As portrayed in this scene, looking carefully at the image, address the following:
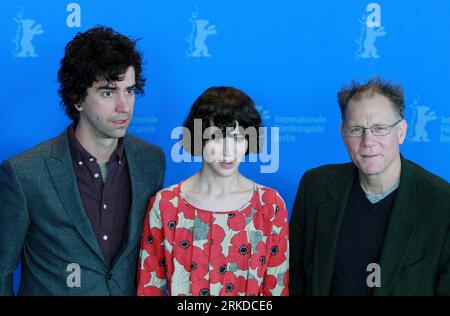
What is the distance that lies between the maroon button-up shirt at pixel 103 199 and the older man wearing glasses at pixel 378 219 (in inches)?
22.5

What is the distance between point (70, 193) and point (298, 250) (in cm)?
71

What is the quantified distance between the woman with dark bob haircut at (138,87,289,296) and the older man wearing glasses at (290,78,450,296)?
14 centimetres

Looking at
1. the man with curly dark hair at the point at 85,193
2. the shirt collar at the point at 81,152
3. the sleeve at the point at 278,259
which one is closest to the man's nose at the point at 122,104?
the man with curly dark hair at the point at 85,193

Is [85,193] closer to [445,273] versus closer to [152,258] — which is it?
[152,258]

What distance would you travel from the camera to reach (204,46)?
8.43ft

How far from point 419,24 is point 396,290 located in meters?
1.19

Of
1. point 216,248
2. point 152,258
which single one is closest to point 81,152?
point 152,258

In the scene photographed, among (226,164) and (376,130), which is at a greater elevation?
(376,130)

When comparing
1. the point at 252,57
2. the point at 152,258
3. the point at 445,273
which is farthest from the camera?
the point at 252,57

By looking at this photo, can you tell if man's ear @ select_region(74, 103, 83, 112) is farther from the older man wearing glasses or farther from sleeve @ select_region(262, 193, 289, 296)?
the older man wearing glasses

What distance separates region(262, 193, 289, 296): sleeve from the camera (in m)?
1.90

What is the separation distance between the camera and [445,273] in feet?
5.99

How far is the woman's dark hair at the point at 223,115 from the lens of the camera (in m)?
1.86

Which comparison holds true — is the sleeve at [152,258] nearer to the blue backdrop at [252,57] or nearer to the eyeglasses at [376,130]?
the eyeglasses at [376,130]
